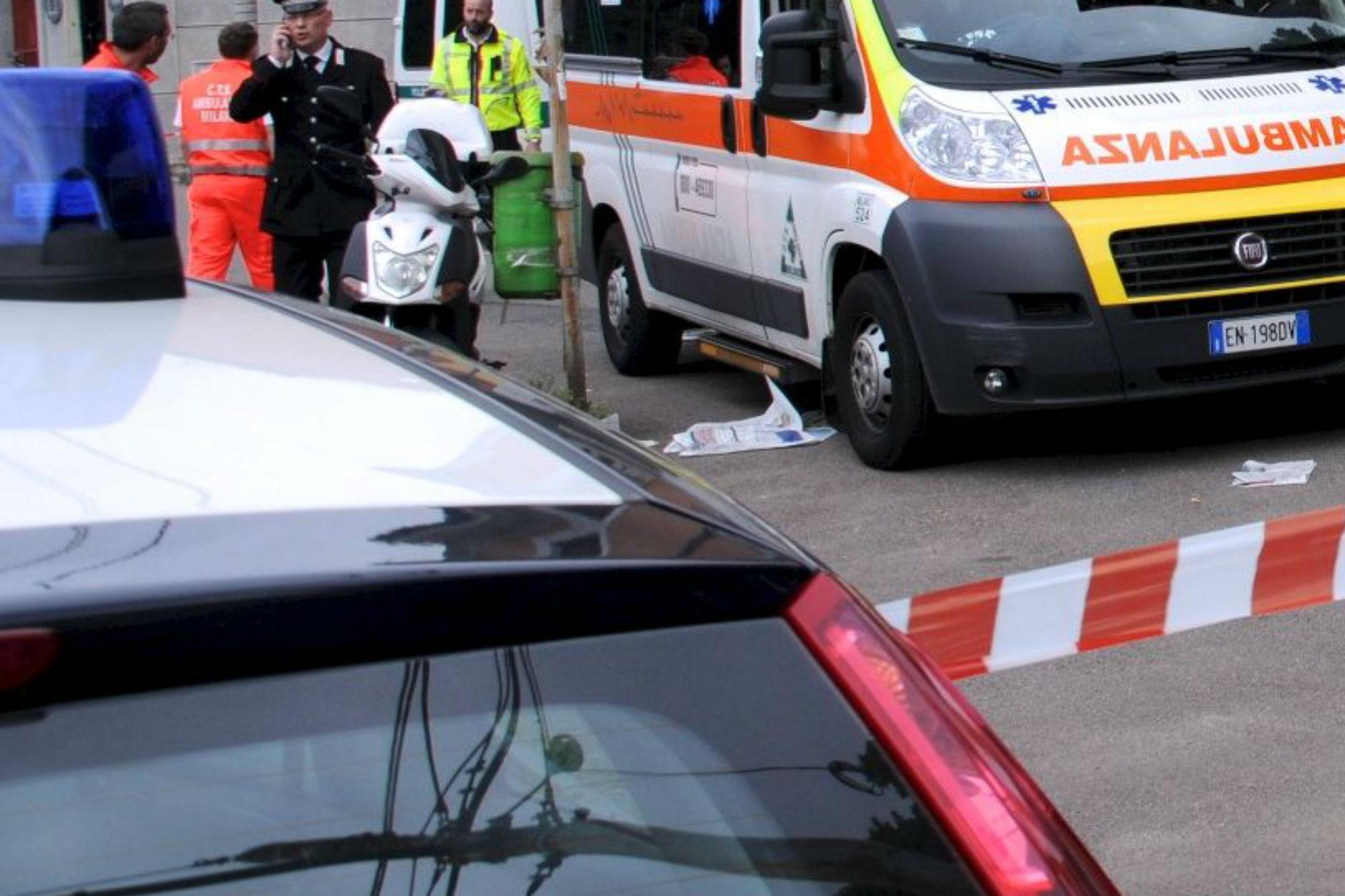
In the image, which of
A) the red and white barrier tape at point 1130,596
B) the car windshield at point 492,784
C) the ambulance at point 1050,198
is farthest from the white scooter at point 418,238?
the car windshield at point 492,784

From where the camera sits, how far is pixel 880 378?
28.0 ft

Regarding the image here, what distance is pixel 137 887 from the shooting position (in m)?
1.57

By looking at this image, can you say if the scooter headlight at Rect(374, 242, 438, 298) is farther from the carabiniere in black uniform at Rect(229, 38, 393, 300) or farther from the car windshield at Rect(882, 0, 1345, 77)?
the car windshield at Rect(882, 0, 1345, 77)

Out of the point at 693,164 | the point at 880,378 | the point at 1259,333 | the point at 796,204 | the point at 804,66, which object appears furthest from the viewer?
the point at 693,164

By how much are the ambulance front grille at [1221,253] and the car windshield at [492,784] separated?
6331 mm

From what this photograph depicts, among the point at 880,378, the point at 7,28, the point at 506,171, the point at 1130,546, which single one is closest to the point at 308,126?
the point at 506,171

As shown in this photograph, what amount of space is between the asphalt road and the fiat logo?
741 millimetres

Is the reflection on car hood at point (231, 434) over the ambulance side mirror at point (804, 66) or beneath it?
over

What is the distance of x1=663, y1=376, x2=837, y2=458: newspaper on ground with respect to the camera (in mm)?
9391

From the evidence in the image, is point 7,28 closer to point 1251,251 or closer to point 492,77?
point 492,77

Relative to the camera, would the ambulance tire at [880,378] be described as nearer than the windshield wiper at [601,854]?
No

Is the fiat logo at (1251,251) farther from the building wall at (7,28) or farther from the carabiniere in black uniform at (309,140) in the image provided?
the building wall at (7,28)

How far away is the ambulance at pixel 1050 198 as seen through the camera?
7.97 metres

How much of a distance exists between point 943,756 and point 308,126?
891 cm
